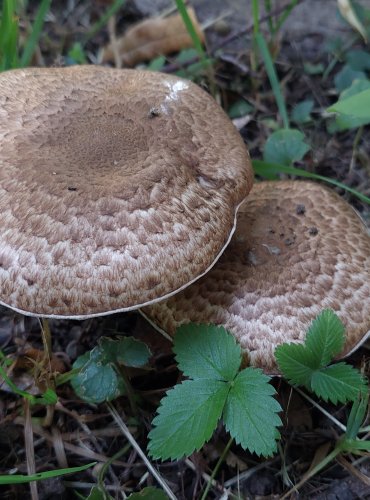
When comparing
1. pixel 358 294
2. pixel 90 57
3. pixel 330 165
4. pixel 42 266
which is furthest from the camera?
pixel 90 57

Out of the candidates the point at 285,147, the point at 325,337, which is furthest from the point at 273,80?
the point at 325,337

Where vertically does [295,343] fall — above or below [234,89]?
below

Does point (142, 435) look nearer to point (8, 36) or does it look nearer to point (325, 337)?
point (325, 337)

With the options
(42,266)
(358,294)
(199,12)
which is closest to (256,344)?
(358,294)

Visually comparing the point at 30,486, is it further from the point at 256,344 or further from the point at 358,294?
the point at 358,294

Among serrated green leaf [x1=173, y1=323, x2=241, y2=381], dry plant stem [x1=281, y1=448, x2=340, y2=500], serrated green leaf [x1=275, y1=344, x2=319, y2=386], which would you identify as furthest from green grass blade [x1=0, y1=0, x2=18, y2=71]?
dry plant stem [x1=281, y1=448, x2=340, y2=500]

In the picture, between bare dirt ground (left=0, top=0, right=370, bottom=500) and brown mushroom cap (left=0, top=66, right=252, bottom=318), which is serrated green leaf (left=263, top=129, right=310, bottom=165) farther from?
brown mushroom cap (left=0, top=66, right=252, bottom=318)
